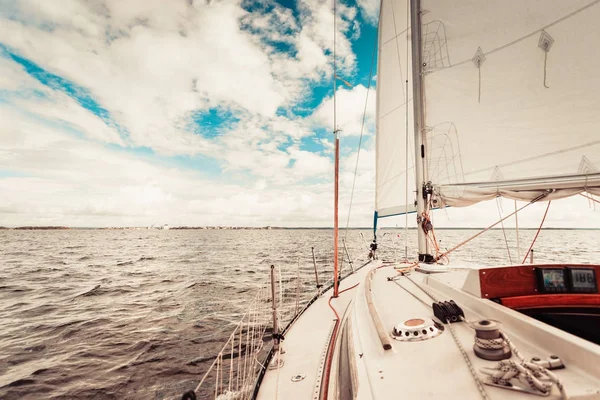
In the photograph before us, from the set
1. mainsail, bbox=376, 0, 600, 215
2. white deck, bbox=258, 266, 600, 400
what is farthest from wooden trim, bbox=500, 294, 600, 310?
mainsail, bbox=376, 0, 600, 215

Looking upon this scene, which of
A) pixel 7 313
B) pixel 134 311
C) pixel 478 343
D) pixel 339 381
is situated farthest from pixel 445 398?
pixel 7 313

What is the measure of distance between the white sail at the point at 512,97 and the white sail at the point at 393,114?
1.77 meters

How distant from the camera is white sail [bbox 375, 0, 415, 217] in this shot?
7527 mm

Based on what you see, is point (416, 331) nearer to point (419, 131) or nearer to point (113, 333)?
point (419, 131)

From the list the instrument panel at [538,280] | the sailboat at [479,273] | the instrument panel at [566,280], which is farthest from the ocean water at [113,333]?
the instrument panel at [566,280]

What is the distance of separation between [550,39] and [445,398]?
4832 mm

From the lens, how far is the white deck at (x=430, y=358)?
4.95 feet

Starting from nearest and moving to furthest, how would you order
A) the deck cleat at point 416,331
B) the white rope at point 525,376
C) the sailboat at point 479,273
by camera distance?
the white rope at point 525,376, the sailboat at point 479,273, the deck cleat at point 416,331

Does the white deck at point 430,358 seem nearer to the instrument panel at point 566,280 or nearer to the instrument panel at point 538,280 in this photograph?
the instrument panel at point 538,280

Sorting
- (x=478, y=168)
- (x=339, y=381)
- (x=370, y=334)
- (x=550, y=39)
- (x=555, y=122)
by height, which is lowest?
(x=339, y=381)

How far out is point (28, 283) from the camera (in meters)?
15.8

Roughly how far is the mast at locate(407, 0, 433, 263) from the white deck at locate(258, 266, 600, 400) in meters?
2.01

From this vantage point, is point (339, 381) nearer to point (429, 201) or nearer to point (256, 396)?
point (256, 396)

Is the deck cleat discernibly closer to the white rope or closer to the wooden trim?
the white rope
